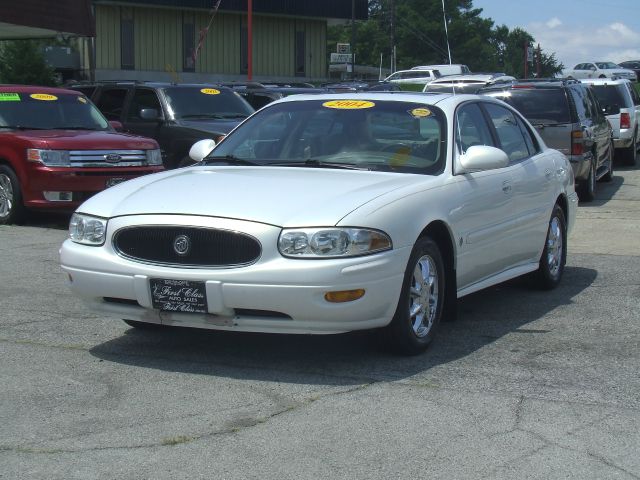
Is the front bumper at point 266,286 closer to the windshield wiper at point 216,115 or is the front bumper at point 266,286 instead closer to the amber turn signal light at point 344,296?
the amber turn signal light at point 344,296

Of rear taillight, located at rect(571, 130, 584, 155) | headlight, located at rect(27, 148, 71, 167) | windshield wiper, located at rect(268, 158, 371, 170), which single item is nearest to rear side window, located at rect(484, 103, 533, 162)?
windshield wiper, located at rect(268, 158, 371, 170)

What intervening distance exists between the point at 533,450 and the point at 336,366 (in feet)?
5.25

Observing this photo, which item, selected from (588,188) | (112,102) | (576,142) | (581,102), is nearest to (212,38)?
(112,102)

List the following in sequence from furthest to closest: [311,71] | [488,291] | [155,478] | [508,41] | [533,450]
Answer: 1. [508,41]
2. [311,71]
3. [488,291]
4. [533,450]
5. [155,478]

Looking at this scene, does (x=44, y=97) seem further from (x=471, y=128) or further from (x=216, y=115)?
(x=471, y=128)

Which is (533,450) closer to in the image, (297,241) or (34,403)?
(297,241)

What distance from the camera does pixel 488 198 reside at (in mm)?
7020

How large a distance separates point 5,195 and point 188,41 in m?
31.0

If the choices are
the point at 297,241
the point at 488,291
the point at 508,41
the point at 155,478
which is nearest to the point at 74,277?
the point at 297,241

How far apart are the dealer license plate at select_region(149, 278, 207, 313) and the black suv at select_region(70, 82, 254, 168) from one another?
859 centimetres

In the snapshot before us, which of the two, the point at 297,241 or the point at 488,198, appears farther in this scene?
the point at 488,198

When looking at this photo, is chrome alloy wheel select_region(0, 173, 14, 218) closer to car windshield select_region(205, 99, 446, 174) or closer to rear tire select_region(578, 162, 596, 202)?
car windshield select_region(205, 99, 446, 174)

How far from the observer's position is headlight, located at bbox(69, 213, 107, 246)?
5980 mm

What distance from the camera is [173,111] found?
587 inches
